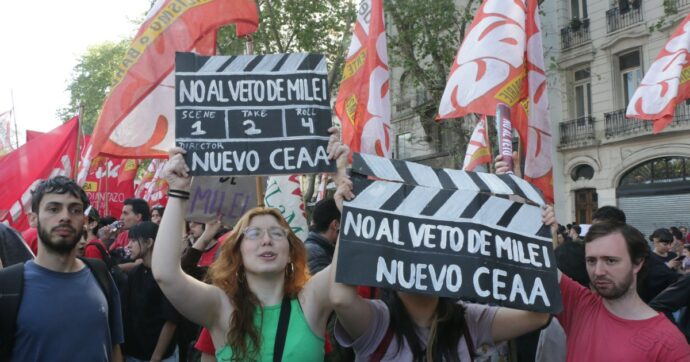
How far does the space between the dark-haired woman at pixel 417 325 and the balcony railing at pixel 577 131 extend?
22607 mm

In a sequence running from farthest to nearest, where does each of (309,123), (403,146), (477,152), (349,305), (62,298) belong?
1. (403,146)
2. (477,152)
3. (309,123)
4. (62,298)
5. (349,305)

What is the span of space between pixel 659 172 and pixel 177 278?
22281 millimetres

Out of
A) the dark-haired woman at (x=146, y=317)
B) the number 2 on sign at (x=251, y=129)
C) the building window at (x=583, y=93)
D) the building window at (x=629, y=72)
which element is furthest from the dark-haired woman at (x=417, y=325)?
the building window at (x=583, y=93)

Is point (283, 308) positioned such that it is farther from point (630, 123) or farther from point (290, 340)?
point (630, 123)

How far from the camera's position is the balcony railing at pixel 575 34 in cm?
2497

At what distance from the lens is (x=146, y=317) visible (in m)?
5.57

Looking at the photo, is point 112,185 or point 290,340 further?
point 112,185

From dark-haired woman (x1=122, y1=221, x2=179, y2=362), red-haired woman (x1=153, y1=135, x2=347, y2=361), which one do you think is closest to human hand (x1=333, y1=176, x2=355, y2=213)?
red-haired woman (x1=153, y1=135, x2=347, y2=361)

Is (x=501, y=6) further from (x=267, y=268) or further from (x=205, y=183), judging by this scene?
(x=267, y=268)

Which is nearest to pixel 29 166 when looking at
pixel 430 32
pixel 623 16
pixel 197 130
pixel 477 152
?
pixel 197 130

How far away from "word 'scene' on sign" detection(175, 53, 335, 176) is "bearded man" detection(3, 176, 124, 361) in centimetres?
76

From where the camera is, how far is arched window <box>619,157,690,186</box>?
Result: 849 inches

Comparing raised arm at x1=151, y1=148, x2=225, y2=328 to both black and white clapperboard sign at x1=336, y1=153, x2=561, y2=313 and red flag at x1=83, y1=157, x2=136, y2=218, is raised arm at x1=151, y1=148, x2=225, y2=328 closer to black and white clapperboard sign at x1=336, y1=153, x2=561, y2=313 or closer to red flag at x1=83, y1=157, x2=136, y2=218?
black and white clapperboard sign at x1=336, y1=153, x2=561, y2=313

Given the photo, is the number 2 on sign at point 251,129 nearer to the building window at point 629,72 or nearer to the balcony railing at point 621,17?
the building window at point 629,72
